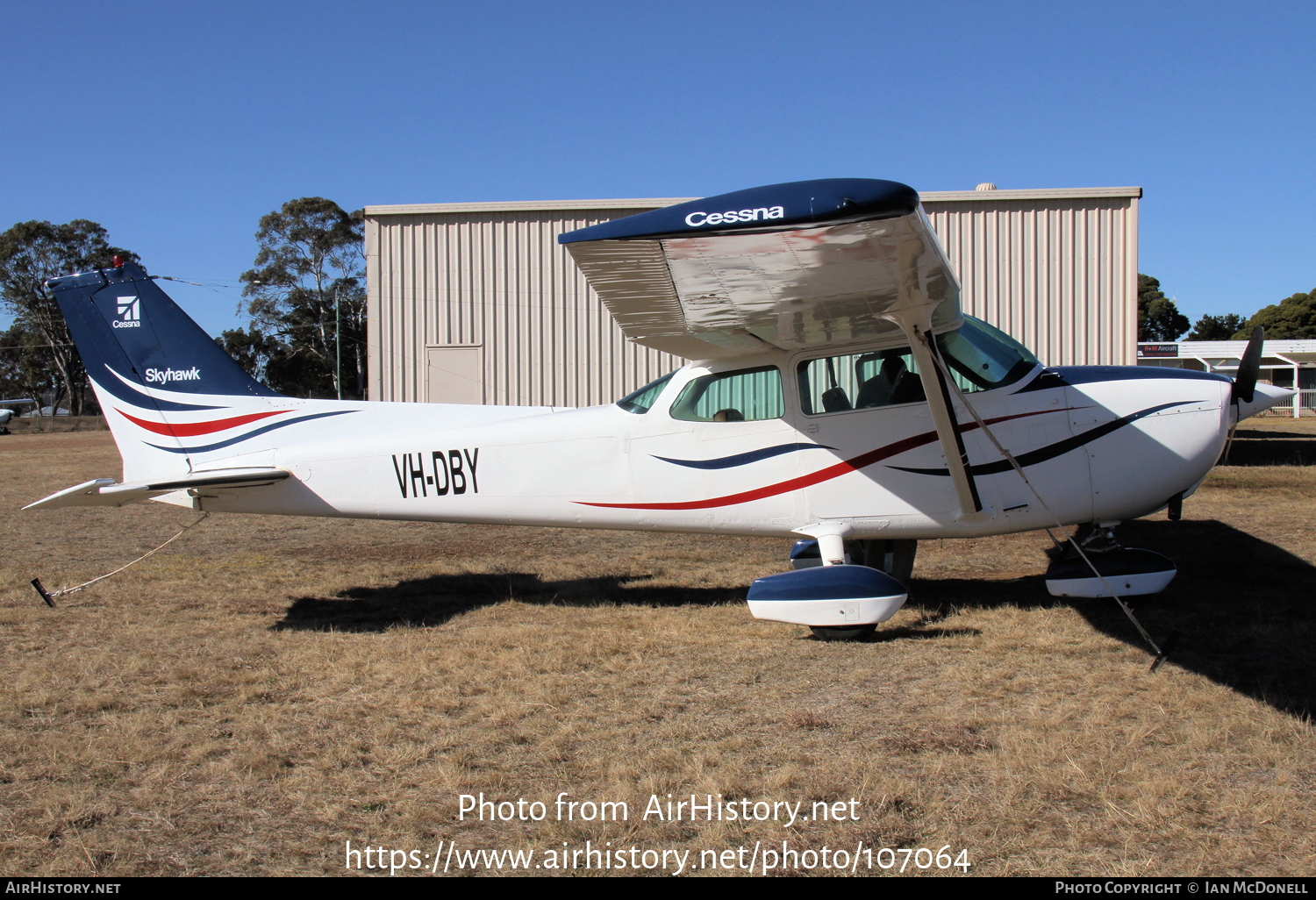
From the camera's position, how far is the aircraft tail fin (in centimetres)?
640

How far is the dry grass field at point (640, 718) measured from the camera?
2.76 metres

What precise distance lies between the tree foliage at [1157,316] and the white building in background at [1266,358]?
26.4 metres

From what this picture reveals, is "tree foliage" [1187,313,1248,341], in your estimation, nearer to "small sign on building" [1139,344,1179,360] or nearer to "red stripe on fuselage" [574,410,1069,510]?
"small sign on building" [1139,344,1179,360]

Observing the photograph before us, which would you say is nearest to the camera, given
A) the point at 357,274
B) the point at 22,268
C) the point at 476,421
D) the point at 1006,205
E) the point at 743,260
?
the point at 743,260

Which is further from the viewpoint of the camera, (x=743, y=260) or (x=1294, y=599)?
(x=1294, y=599)

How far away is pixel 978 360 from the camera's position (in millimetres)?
5336

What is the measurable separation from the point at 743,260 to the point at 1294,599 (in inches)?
197

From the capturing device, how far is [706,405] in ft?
18.8

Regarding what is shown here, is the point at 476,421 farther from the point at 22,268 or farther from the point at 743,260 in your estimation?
the point at 22,268

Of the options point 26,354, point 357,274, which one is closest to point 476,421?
point 357,274

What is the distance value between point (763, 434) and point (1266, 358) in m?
48.2

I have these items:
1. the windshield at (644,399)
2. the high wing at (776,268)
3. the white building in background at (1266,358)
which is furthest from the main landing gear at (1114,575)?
the white building in background at (1266,358)

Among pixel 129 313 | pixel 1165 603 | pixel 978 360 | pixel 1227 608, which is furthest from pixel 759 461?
pixel 129 313

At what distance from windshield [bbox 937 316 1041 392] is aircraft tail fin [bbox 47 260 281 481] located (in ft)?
16.9
